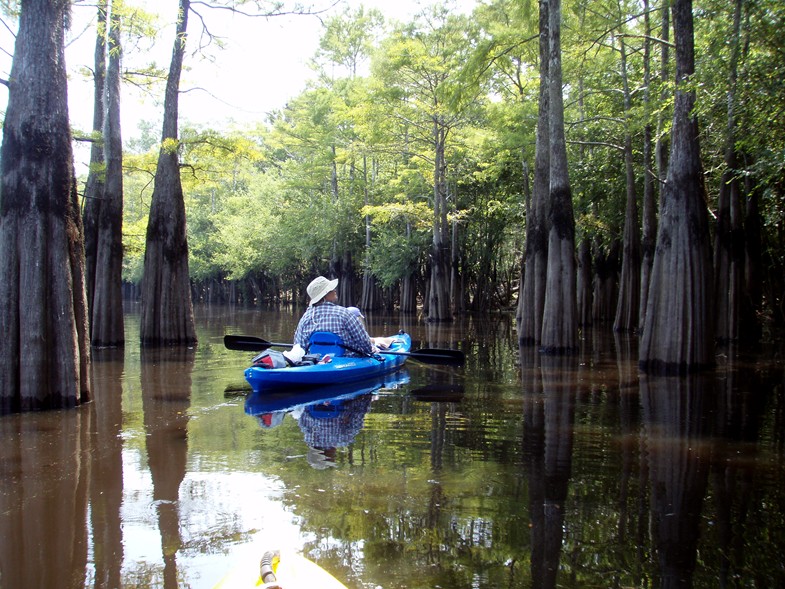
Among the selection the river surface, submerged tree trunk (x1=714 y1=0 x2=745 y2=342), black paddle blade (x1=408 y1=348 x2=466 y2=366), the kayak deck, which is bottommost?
the river surface

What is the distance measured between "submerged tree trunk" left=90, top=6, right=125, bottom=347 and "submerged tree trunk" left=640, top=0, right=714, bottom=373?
37.5ft

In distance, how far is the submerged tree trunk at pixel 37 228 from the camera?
7.92m

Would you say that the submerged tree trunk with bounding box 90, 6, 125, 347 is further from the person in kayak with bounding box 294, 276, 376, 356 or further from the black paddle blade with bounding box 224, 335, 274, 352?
the person in kayak with bounding box 294, 276, 376, 356

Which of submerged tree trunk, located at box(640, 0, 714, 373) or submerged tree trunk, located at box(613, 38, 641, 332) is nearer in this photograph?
submerged tree trunk, located at box(640, 0, 714, 373)

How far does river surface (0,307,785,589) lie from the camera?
3.85m

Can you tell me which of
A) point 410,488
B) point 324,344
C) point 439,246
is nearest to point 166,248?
point 324,344

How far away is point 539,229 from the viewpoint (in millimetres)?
15984

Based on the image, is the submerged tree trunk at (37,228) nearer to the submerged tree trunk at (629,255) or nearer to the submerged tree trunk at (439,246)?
the submerged tree trunk at (629,255)

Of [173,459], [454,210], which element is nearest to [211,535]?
[173,459]

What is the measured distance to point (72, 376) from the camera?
27.2ft

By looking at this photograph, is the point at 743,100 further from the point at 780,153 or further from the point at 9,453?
the point at 9,453

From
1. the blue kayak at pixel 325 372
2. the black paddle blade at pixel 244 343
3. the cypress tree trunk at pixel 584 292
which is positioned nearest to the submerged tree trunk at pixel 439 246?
the cypress tree trunk at pixel 584 292

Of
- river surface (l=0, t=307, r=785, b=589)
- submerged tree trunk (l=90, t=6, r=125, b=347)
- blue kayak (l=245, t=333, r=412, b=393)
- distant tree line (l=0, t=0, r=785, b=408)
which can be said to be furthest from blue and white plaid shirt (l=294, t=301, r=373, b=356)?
submerged tree trunk (l=90, t=6, r=125, b=347)

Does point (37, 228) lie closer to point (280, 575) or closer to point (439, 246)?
point (280, 575)
